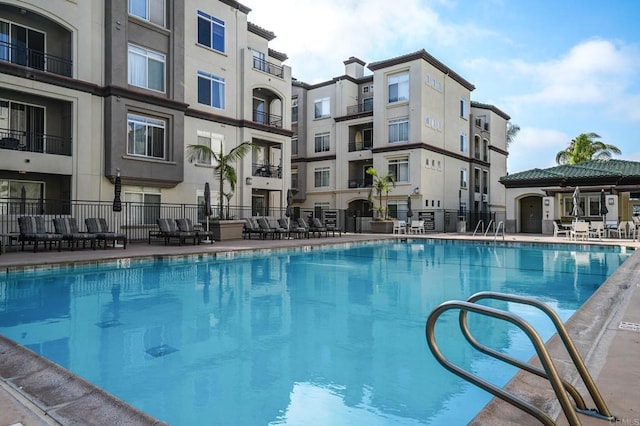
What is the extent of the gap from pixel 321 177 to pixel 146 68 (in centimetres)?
1824

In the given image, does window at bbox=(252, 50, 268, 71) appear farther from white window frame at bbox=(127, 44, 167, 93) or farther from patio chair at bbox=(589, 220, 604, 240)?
patio chair at bbox=(589, 220, 604, 240)

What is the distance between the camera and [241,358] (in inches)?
188

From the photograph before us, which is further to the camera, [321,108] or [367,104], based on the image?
[321,108]

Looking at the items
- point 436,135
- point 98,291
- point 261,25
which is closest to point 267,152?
point 261,25

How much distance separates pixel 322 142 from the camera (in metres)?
34.5

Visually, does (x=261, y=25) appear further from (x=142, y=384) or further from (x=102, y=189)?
(x=142, y=384)

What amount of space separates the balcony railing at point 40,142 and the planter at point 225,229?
617 cm

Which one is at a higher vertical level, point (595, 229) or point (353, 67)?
point (353, 67)

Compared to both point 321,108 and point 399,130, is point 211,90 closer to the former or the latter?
point 399,130

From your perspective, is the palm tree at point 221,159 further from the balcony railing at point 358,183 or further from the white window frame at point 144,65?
the balcony railing at point 358,183

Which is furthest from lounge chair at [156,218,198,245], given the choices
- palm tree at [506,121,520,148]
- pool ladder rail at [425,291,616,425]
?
palm tree at [506,121,520,148]

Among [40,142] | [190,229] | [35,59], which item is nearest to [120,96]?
[35,59]

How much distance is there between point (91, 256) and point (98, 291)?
11.8 ft

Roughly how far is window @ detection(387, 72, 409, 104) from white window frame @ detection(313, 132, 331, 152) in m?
6.22
